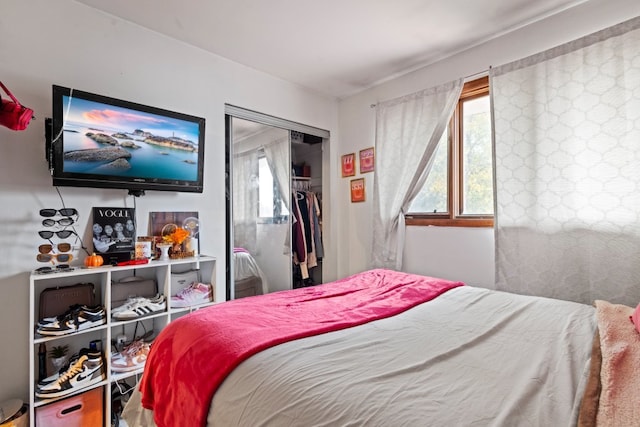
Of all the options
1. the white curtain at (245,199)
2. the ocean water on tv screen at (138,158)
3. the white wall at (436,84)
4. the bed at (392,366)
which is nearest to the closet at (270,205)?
the white curtain at (245,199)

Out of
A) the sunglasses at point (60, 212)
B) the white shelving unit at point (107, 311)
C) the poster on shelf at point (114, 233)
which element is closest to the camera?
the white shelving unit at point (107, 311)

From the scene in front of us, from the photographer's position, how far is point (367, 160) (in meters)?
3.15

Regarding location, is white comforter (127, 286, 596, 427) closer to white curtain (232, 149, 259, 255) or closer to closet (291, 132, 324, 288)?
white curtain (232, 149, 259, 255)

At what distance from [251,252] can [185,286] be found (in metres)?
0.81

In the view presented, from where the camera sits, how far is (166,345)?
4.23 feet

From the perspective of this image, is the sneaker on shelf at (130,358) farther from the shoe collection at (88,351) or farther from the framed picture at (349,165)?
the framed picture at (349,165)

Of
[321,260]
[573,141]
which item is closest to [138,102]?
[321,260]

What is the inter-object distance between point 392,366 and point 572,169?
1.75 m

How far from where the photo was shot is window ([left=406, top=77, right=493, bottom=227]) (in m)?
2.41

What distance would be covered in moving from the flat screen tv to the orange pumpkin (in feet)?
1.35

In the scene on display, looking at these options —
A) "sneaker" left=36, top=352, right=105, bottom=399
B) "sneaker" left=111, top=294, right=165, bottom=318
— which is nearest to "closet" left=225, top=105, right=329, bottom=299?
"sneaker" left=111, top=294, right=165, bottom=318

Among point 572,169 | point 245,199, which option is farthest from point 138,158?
point 572,169

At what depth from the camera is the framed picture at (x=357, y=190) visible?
3.20 metres

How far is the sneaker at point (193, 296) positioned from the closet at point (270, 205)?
0.40 m
